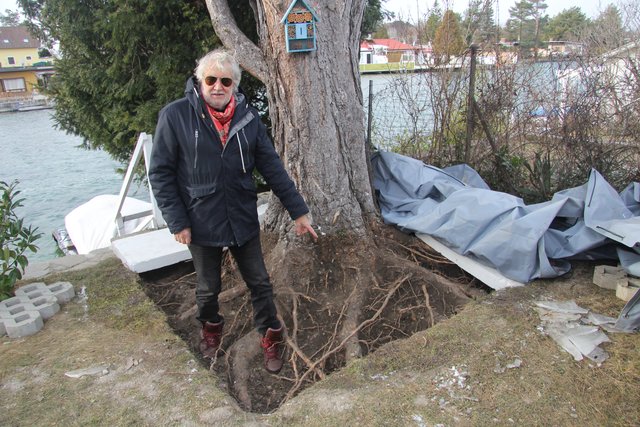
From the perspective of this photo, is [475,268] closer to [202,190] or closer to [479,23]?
[202,190]

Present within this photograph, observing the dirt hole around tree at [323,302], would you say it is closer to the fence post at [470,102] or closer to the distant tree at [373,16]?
the fence post at [470,102]

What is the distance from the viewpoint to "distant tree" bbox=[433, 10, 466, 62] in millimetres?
5590

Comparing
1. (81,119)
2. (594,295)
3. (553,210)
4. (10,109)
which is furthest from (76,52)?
(10,109)

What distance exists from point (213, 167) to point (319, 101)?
1.37 metres

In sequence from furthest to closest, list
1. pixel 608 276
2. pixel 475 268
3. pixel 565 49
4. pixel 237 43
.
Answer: pixel 565 49, pixel 237 43, pixel 475 268, pixel 608 276

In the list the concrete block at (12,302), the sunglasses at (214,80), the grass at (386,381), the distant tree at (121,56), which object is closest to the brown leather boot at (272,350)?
the grass at (386,381)

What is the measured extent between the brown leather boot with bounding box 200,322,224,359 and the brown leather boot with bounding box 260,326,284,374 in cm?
35

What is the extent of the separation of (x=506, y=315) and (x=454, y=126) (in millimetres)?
3322

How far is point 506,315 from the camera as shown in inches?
122

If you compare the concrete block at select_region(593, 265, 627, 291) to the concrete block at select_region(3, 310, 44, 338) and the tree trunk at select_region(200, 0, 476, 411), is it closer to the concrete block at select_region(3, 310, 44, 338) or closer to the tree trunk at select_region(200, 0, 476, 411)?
the tree trunk at select_region(200, 0, 476, 411)

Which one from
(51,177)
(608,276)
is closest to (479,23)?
(608,276)

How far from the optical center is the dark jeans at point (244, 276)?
285 centimetres

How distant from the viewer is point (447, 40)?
558 centimetres

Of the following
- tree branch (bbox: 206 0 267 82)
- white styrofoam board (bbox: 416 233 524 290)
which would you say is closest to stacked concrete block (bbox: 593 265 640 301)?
white styrofoam board (bbox: 416 233 524 290)
